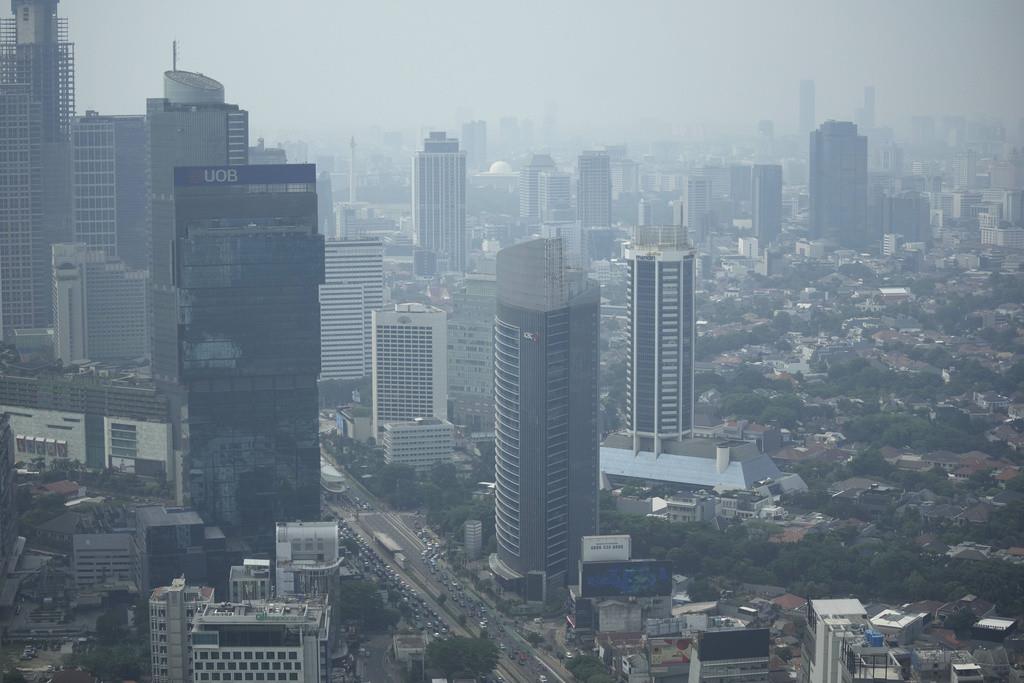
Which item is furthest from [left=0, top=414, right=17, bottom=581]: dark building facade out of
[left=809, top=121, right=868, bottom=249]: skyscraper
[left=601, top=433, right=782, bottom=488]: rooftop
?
[left=809, top=121, right=868, bottom=249]: skyscraper

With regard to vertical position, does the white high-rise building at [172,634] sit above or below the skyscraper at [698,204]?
below

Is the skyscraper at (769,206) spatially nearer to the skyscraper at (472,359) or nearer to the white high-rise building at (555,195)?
the white high-rise building at (555,195)

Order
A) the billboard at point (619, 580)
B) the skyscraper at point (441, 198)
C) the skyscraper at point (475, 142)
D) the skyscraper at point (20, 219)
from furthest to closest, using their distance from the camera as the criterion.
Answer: the skyscraper at point (475, 142), the skyscraper at point (441, 198), the skyscraper at point (20, 219), the billboard at point (619, 580)

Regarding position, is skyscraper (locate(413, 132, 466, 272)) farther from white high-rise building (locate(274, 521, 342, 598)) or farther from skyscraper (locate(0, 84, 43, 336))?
white high-rise building (locate(274, 521, 342, 598))

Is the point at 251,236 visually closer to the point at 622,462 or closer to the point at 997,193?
the point at 622,462

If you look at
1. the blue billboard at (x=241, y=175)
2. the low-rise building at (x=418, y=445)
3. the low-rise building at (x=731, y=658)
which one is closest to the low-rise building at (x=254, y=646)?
the low-rise building at (x=731, y=658)

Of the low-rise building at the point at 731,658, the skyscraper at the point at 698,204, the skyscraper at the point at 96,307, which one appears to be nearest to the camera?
the low-rise building at the point at 731,658

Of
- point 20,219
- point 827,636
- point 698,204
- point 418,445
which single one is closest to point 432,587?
point 418,445
